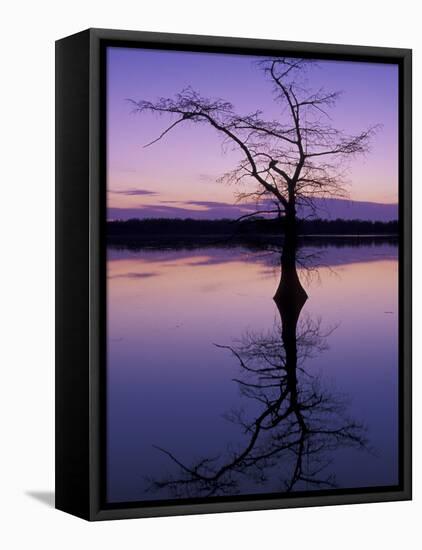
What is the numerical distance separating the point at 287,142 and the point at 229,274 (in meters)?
0.90

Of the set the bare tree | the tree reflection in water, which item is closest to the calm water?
the tree reflection in water

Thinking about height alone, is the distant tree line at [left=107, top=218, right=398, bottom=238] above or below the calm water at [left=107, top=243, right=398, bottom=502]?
above

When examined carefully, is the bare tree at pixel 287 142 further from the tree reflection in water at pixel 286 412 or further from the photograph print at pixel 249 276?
Answer: the tree reflection in water at pixel 286 412

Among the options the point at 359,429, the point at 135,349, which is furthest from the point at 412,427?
the point at 135,349

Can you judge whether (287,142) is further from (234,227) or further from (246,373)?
(246,373)

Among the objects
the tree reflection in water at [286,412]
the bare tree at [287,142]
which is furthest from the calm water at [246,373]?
the bare tree at [287,142]

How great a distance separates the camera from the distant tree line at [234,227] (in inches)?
390

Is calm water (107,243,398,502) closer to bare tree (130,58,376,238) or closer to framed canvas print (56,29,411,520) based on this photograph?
framed canvas print (56,29,411,520)

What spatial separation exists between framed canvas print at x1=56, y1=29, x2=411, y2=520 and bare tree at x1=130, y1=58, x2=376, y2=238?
0.04 feet

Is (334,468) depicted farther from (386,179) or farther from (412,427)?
(386,179)

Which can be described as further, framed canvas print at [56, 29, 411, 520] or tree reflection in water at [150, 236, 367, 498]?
tree reflection in water at [150, 236, 367, 498]

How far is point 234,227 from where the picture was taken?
1016 cm

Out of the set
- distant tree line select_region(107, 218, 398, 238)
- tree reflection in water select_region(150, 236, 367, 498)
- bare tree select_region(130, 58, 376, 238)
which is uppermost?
bare tree select_region(130, 58, 376, 238)

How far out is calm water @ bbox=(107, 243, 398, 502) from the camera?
9.88 meters
